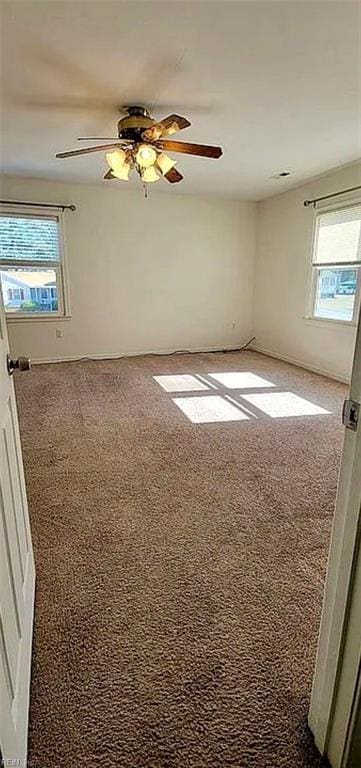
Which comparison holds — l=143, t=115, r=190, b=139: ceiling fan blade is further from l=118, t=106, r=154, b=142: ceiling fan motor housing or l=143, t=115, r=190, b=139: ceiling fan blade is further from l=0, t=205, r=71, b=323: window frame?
l=0, t=205, r=71, b=323: window frame

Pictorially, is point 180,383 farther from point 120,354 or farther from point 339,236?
point 339,236

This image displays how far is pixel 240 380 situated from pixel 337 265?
1722mm

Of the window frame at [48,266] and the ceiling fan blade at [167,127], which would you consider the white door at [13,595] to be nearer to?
the ceiling fan blade at [167,127]

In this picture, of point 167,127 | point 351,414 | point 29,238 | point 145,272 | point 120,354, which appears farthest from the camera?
point 120,354

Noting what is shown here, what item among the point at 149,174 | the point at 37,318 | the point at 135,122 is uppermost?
the point at 135,122

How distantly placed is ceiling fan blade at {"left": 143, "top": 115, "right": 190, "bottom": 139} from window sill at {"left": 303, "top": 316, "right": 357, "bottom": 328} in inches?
110

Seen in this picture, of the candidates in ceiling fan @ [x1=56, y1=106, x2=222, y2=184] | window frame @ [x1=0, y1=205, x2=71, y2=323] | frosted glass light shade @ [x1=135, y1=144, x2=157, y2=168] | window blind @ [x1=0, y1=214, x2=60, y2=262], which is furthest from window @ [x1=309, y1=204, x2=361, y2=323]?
window blind @ [x1=0, y1=214, x2=60, y2=262]

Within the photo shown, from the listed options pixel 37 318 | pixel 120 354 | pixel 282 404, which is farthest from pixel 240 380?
pixel 37 318

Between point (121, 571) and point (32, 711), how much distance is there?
0.59m

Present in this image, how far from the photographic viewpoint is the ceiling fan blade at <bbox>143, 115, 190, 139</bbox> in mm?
2543

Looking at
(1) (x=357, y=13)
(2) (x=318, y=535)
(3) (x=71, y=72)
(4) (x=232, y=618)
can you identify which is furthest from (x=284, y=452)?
(3) (x=71, y=72)

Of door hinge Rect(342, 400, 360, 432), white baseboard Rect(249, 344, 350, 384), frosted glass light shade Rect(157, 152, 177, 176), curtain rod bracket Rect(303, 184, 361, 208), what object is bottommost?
white baseboard Rect(249, 344, 350, 384)

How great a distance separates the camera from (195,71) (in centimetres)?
244

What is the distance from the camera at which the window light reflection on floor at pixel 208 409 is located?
3.50m
